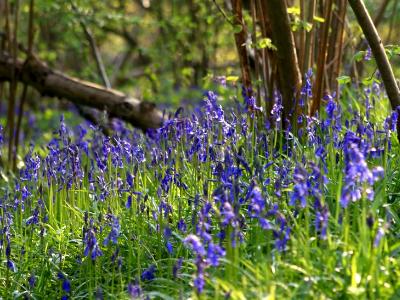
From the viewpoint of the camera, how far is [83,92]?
7.26 meters

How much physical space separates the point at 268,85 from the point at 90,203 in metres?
1.70

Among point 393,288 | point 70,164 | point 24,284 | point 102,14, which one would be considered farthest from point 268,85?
point 102,14

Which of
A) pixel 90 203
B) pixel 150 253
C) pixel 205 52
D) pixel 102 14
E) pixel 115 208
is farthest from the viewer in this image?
pixel 205 52

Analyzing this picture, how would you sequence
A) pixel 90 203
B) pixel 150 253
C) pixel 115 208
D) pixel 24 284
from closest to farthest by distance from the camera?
pixel 150 253 → pixel 24 284 → pixel 115 208 → pixel 90 203

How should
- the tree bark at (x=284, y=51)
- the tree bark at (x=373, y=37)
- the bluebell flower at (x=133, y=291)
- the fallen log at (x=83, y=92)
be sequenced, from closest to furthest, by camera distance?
the bluebell flower at (x=133, y=291) < the tree bark at (x=373, y=37) < the tree bark at (x=284, y=51) < the fallen log at (x=83, y=92)

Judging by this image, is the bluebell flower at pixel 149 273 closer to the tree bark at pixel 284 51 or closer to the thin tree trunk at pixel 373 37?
the thin tree trunk at pixel 373 37

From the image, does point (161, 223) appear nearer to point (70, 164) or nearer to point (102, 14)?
point (70, 164)

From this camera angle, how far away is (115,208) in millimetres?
4113

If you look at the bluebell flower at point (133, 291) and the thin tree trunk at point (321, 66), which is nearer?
the bluebell flower at point (133, 291)

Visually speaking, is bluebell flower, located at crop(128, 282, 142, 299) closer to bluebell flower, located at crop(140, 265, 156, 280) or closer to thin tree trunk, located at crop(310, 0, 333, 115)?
bluebell flower, located at crop(140, 265, 156, 280)

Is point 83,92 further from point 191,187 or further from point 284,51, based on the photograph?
point 191,187

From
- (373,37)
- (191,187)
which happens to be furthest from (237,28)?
(191,187)

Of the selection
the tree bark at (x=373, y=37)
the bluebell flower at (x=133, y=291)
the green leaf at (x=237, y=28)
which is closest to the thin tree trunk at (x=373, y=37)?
the tree bark at (x=373, y=37)

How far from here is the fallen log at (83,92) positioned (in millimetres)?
7082
